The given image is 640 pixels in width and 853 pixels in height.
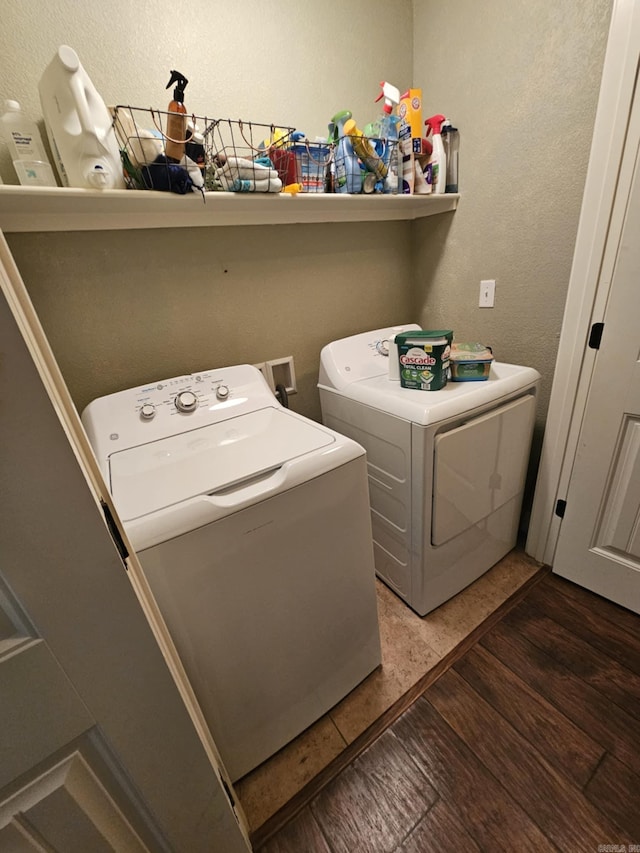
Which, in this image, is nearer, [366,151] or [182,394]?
[182,394]

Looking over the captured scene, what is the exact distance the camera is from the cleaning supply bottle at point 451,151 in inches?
58.4

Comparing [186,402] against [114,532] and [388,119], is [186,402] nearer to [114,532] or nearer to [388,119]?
[114,532]

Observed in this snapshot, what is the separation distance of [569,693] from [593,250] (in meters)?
1.48

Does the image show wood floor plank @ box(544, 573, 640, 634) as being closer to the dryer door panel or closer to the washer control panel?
the dryer door panel

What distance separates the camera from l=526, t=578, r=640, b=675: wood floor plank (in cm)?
126

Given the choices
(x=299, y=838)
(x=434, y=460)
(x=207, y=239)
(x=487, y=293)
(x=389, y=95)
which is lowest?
(x=299, y=838)

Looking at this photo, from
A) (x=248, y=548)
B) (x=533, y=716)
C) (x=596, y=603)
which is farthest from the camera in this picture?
(x=596, y=603)

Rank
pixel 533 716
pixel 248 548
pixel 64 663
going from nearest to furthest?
pixel 64 663 → pixel 248 548 → pixel 533 716

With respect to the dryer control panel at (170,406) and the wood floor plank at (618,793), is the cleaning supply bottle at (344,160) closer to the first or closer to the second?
the dryer control panel at (170,406)

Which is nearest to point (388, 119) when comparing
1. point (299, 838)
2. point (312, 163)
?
point (312, 163)

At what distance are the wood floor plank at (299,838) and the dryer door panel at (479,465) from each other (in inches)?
34.3

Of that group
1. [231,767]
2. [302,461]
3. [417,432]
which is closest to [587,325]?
[417,432]

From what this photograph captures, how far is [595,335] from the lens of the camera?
1229 mm

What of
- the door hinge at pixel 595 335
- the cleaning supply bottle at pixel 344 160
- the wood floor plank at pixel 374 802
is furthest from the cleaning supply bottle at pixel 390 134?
the wood floor plank at pixel 374 802
